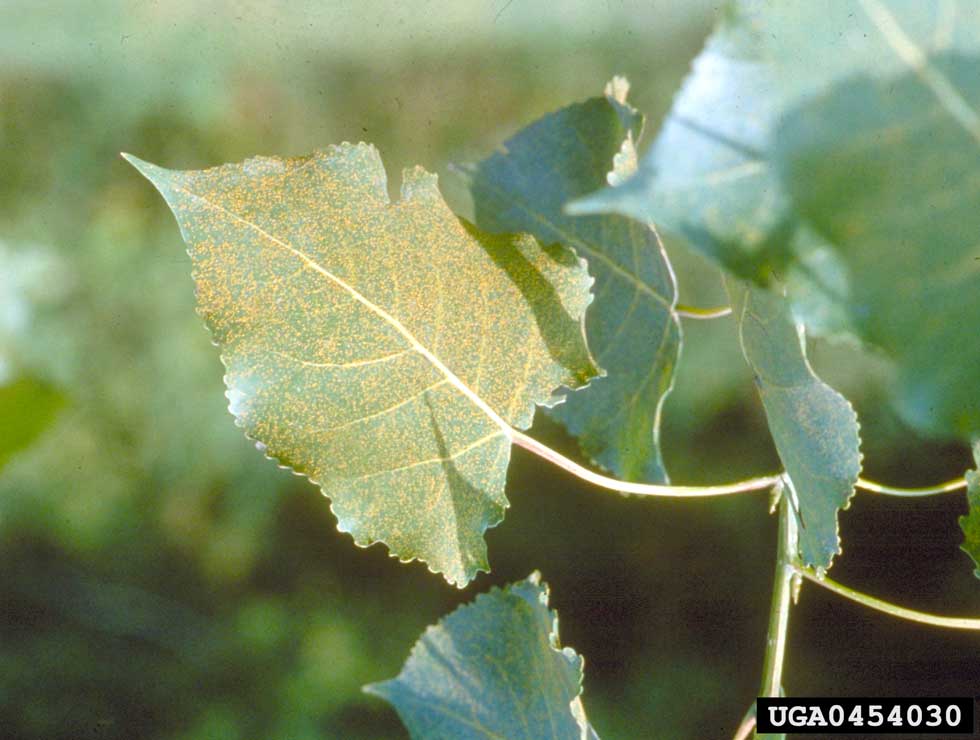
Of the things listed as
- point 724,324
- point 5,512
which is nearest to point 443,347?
point 724,324

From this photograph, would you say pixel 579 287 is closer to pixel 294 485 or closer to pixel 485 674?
pixel 485 674

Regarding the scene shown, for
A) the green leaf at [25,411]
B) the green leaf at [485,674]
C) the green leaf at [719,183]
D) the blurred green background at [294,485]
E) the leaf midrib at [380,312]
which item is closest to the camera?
the green leaf at [719,183]

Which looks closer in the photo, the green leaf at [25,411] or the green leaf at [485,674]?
the green leaf at [485,674]

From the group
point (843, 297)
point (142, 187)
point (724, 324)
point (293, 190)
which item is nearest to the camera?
point (843, 297)

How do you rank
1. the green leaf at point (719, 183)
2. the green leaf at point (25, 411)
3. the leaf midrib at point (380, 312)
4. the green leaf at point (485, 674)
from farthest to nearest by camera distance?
the green leaf at point (25, 411)
the green leaf at point (485, 674)
the leaf midrib at point (380, 312)
the green leaf at point (719, 183)

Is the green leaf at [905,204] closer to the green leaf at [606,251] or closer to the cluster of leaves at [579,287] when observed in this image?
the cluster of leaves at [579,287]

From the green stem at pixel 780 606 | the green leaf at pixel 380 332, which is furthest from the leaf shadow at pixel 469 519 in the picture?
the green stem at pixel 780 606

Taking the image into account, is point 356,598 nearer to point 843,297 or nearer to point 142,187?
point 142,187

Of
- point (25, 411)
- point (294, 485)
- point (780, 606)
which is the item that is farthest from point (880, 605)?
point (294, 485)
